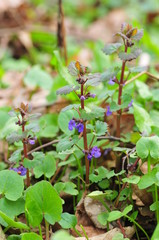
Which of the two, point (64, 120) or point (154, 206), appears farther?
point (64, 120)

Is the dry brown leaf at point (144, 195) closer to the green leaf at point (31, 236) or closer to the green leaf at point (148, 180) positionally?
the green leaf at point (148, 180)

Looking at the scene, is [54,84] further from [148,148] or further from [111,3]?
[111,3]

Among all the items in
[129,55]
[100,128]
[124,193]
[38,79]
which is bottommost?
[124,193]

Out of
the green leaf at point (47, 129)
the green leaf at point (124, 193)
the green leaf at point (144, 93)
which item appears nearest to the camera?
the green leaf at point (124, 193)

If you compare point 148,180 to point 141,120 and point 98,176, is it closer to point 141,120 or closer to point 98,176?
point 98,176

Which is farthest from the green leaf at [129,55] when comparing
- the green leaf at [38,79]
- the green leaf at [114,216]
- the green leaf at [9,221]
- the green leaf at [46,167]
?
the green leaf at [38,79]

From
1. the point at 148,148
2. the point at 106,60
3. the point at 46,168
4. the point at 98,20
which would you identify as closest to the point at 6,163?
the point at 46,168

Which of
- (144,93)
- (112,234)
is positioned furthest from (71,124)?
(144,93)
